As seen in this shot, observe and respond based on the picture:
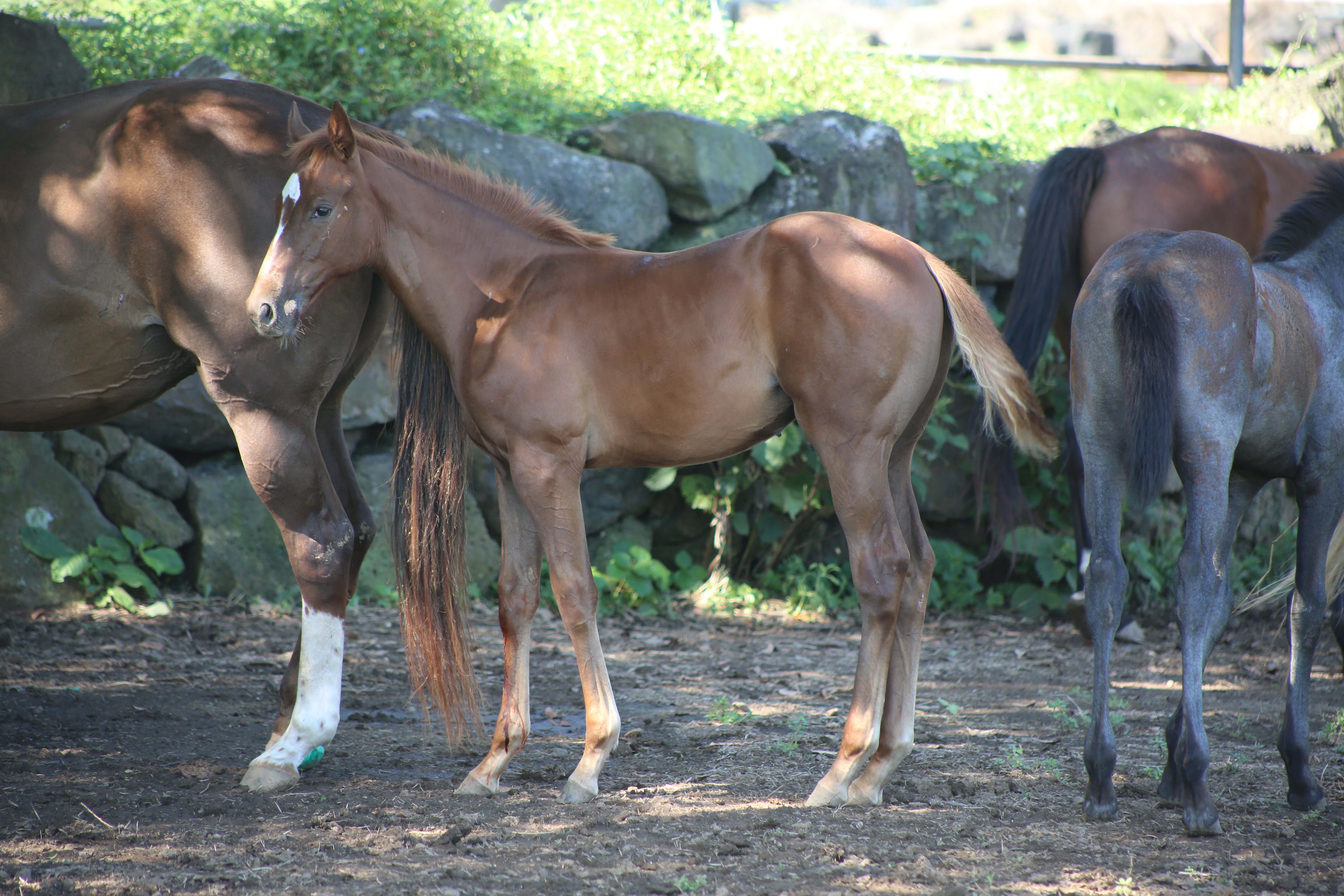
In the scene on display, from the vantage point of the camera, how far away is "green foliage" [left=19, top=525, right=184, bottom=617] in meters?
5.20

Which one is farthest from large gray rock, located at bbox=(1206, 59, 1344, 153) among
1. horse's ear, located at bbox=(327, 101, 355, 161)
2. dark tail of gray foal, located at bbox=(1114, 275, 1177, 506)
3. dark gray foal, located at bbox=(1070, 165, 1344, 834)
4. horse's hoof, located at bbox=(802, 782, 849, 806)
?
horse's ear, located at bbox=(327, 101, 355, 161)

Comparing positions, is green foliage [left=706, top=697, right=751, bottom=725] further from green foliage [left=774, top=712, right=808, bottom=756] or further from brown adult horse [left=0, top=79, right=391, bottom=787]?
brown adult horse [left=0, top=79, right=391, bottom=787]

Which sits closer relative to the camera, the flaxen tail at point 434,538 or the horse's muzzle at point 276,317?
the horse's muzzle at point 276,317

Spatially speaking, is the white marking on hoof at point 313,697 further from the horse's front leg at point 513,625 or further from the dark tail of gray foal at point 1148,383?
the dark tail of gray foal at point 1148,383

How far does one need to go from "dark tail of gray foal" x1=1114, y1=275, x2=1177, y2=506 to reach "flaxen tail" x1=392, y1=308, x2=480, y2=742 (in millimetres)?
1970

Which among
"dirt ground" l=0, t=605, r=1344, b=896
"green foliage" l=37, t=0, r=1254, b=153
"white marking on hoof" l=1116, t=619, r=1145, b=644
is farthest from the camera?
"green foliage" l=37, t=0, r=1254, b=153

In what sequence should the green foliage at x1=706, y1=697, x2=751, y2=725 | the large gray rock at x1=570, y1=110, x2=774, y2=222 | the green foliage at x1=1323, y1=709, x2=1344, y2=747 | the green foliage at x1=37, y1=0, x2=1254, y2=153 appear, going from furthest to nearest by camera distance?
1. the green foliage at x1=37, y1=0, x2=1254, y2=153
2. the large gray rock at x1=570, y1=110, x2=774, y2=222
3. the green foliage at x1=706, y1=697, x2=751, y2=725
4. the green foliage at x1=1323, y1=709, x2=1344, y2=747

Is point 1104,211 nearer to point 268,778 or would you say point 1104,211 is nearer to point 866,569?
point 866,569

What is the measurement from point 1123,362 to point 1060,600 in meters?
3.52

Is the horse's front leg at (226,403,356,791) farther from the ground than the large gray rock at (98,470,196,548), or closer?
farther from the ground

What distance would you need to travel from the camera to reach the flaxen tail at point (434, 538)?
10.9ft

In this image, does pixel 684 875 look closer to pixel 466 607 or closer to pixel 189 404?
pixel 466 607

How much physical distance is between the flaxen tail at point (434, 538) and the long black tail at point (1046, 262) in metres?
3.15

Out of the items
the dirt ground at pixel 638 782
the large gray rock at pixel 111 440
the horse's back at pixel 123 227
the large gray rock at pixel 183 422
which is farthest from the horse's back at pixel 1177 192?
the large gray rock at pixel 111 440
